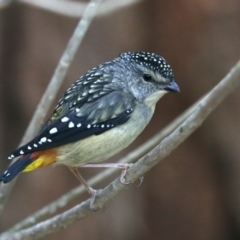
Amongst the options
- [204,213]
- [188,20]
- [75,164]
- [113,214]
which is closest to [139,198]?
[113,214]

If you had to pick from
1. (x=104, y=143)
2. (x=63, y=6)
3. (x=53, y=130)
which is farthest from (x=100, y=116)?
(x=63, y=6)

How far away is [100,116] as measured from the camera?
271 cm

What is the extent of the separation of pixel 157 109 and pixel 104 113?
1.82 m

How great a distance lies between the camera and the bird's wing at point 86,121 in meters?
2.65

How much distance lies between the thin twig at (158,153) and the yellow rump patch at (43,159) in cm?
30

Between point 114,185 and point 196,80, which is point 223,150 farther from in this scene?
point 114,185

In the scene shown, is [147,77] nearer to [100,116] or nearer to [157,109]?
[100,116]

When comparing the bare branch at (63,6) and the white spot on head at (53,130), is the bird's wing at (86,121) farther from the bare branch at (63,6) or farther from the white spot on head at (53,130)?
the bare branch at (63,6)

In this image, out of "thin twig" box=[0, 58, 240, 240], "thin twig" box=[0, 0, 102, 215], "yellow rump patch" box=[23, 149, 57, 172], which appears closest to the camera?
"thin twig" box=[0, 58, 240, 240]

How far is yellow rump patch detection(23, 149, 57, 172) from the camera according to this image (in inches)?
104

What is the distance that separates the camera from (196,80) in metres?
4.37

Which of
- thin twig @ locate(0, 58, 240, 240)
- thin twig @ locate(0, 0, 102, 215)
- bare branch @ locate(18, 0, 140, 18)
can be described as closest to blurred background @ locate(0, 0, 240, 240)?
bare branch @ locate(18, 0, 140, 18)

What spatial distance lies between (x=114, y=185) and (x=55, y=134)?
1.29ft

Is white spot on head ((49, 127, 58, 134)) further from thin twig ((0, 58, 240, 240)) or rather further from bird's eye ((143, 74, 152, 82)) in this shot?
bird's eye ((143, 74, 152, 82))
